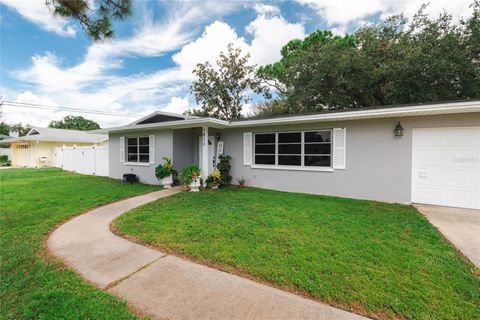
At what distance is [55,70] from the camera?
1034cm

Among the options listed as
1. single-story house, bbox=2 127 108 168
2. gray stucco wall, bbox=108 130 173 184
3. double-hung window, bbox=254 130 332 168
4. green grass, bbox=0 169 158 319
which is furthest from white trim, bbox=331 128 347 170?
single-story house, bbox=2 127 108 168

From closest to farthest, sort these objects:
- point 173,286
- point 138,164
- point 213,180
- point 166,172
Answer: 1. point 173,286
2. point 213,180
3. point 166,172
4. point 138,164

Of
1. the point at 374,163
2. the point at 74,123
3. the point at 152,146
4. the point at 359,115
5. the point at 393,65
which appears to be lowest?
the point at 374,163

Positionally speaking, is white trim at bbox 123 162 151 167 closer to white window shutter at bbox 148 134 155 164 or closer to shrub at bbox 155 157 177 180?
white window shutter at bbox 148 134 155 164

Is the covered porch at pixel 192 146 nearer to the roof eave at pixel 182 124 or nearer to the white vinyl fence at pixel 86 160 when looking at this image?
the roof eave at pixel 182 124

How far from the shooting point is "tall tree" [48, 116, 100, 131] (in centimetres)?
4278

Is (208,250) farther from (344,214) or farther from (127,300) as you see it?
(344,214)

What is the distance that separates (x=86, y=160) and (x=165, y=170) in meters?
8.54

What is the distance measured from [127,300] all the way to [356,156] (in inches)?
254

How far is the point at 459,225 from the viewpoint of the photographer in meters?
4.25

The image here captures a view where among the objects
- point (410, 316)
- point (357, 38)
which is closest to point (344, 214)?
point (410, 316)

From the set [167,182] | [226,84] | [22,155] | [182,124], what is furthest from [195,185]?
[22,155]

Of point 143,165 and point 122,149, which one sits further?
point 122,149

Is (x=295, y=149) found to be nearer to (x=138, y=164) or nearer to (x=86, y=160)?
(x=138, y=164)
